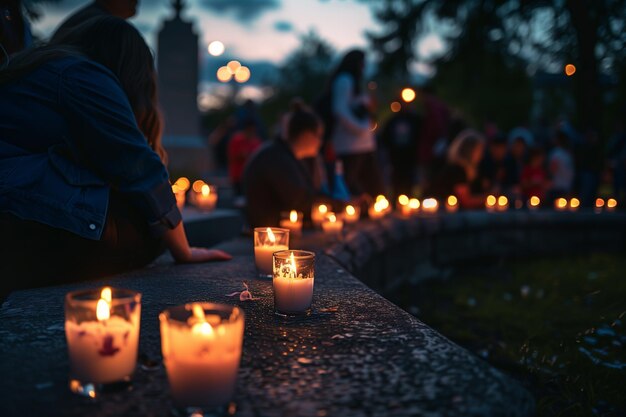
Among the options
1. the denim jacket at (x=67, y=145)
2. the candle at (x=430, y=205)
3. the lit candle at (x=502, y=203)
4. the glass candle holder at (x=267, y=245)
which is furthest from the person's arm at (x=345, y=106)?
the denim jacket at (x=67, y=145)

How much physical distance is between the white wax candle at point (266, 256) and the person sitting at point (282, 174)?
1996mm

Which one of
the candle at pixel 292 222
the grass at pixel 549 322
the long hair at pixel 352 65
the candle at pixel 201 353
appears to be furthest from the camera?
the long hair at pixel 352 65

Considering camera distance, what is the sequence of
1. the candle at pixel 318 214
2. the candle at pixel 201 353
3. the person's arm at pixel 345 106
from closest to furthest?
the candle at pixel 201 353 < the candle at pixel 318 214 < the person's arm at pixel 345 106

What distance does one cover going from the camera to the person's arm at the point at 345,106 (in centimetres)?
774

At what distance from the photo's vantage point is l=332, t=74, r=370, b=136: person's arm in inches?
305

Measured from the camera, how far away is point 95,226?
110 inches

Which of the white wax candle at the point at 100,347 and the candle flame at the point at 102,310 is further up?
the candle flame at the point at 102,310

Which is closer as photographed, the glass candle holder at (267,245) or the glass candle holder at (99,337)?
the glass candle holder at (99,337)

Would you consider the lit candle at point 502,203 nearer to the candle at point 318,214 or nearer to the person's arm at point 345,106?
the person's arm at point 345,106

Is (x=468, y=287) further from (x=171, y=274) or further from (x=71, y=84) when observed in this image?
(x=71, y=84)

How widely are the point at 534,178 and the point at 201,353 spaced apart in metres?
9.72

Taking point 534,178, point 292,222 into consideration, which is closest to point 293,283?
point 292,222

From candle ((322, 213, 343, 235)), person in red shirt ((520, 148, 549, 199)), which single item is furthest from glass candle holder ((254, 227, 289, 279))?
person in red shirt ((520, 148, 549, 199))

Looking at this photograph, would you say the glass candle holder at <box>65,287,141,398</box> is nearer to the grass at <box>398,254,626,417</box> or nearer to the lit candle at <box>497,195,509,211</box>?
the grass at <box>398,254,626,417</box>
